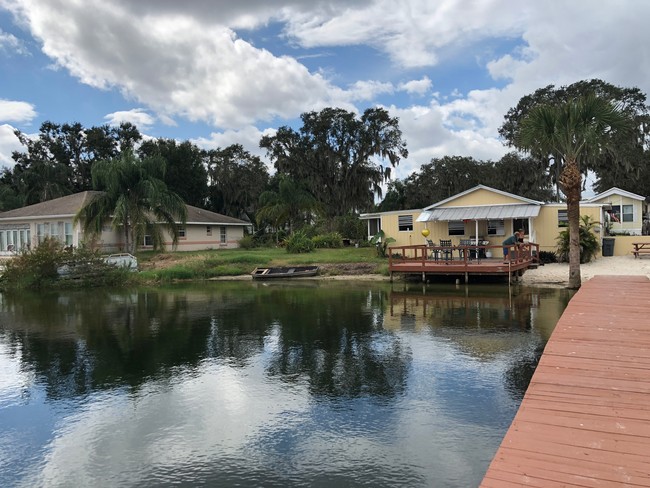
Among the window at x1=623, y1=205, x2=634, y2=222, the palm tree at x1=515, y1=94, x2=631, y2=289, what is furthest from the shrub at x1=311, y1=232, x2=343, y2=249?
the palm tree at x1=515, y1=94, x2=631, y2=289

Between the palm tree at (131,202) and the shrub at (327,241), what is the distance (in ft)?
30.8

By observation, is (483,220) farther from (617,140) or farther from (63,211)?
(63,211)

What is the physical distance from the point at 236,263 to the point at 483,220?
1445cm

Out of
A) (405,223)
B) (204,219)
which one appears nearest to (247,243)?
(204,219)

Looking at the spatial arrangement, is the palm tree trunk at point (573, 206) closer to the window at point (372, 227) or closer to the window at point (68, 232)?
the window at point (372, 227)

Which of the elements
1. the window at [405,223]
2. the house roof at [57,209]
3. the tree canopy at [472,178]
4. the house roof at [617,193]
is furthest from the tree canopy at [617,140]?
the house roof at [57,209]

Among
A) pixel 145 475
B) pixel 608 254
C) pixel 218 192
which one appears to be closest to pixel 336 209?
pixel 218 192

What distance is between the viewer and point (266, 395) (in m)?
8.16

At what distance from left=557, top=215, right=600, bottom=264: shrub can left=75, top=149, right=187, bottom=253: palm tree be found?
75.0ft

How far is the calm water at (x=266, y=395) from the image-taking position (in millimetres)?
5773

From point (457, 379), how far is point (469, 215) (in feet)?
64.7

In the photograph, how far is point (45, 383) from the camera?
915 centimetres

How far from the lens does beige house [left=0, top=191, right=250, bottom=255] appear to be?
113 feet

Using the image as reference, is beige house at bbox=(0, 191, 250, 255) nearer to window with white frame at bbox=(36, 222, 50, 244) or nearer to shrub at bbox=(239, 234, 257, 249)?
window with white frame at bbox=(36, 222, 50, 244)
